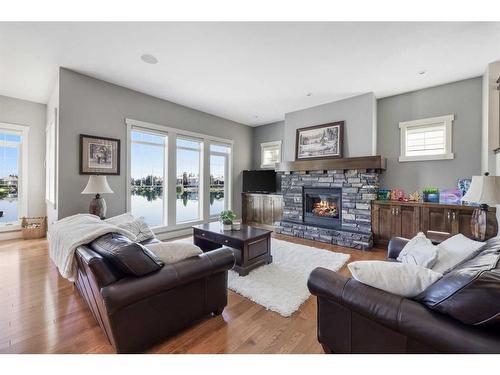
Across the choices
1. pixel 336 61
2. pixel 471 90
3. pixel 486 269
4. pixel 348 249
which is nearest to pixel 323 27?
pixel 336 61

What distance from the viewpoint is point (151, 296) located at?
5.16 ft

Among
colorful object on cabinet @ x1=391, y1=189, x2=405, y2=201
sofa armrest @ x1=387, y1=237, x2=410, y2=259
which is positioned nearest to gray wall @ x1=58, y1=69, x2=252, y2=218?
sofa armrest @ x1=387, y1=237, x2=410, y2=259

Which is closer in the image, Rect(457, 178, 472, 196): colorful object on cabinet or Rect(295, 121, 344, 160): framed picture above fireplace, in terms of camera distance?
Rect(457, 178, 472, 196): colorful object on cabinet

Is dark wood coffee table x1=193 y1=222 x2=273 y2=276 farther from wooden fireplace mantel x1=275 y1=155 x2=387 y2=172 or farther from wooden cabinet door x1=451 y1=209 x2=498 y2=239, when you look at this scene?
wooden cabinet door x1=451 y1=209 x2=498 y2=239

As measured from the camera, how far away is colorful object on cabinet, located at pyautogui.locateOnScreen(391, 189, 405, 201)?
425 centimetres

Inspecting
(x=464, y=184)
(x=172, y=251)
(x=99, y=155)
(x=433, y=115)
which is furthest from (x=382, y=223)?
(x=99, y=155)

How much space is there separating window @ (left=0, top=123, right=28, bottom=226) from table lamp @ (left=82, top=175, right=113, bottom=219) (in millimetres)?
2562

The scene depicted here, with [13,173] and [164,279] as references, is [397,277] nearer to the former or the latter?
[164,279]

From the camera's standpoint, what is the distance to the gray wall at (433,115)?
3754mm

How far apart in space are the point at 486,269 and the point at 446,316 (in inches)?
12.7

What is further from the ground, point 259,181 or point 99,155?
point 99,155

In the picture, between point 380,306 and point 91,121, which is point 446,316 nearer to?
point 380,306

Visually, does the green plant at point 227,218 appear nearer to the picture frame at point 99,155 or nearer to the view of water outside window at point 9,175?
the picture frame at point 99,155

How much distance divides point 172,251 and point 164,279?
27cm
